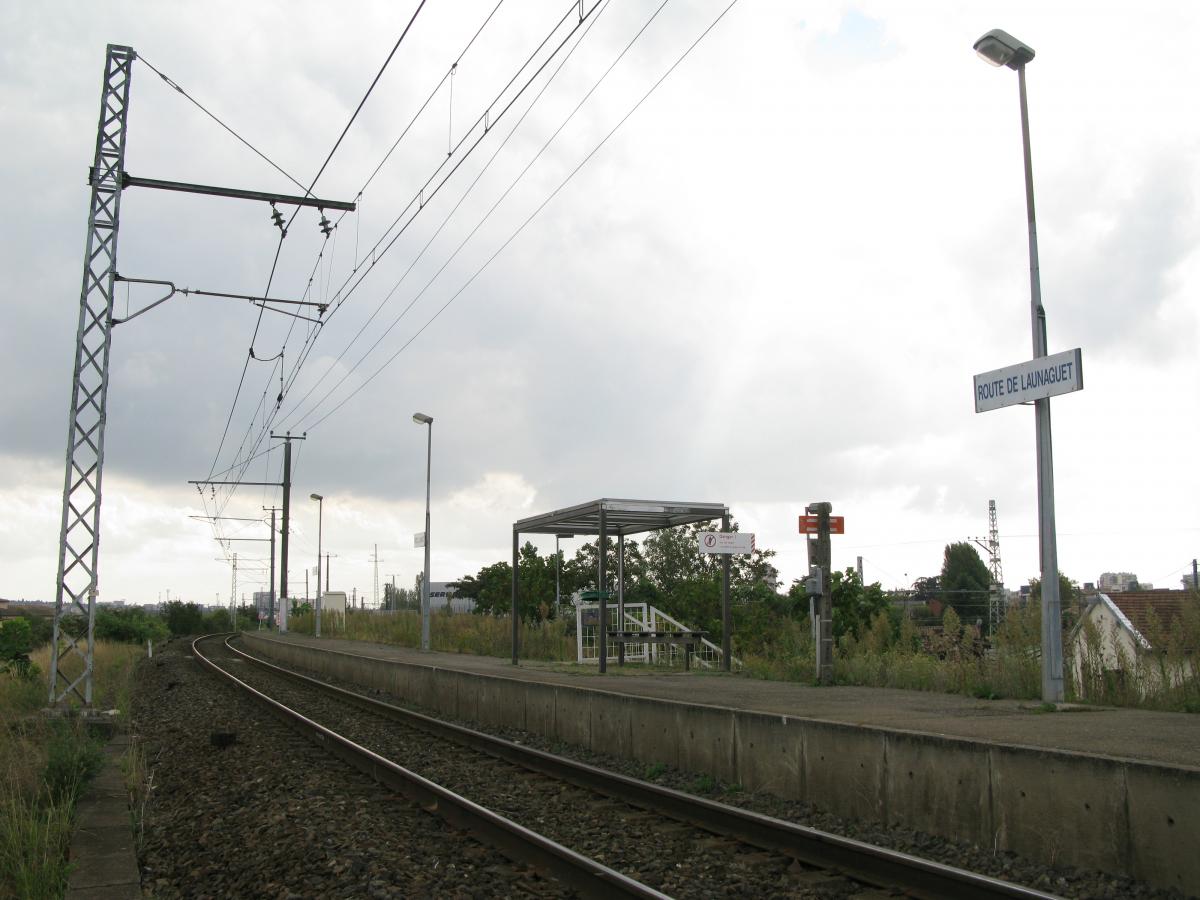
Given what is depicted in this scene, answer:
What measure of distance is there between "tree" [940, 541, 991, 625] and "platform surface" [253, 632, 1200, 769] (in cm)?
9167

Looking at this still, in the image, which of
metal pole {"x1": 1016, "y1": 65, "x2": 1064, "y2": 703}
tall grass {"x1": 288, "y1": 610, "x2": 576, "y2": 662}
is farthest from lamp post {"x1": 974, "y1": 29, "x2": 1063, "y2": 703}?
tall grass {"x1": 288, "y1": 610, "x2": 576, "y2": 662}

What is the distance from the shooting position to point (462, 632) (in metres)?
34.1

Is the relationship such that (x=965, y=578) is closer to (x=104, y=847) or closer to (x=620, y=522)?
(x=620, y=522)

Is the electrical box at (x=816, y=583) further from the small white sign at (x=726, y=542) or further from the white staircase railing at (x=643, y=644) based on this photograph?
the white staircase railing at (x=643, y=644)

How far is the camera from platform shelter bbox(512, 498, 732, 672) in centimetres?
1820

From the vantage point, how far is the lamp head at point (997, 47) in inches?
421

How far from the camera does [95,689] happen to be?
21.5 meters

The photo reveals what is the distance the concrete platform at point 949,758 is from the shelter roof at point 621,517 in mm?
4902

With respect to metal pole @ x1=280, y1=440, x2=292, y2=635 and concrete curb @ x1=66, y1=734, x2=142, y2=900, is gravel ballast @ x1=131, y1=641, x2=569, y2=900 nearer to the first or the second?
concrete curb @ x1=66, y1=734, x2=142, y2=900

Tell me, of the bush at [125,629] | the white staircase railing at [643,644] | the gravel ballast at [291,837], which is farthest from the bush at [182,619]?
the gravel ballast at [291,837]

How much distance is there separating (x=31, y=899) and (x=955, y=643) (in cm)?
1083

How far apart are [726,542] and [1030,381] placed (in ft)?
25.1

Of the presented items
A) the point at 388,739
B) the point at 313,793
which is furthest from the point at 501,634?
the point at 313,793

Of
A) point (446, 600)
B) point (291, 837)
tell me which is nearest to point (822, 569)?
point (291, 837)
